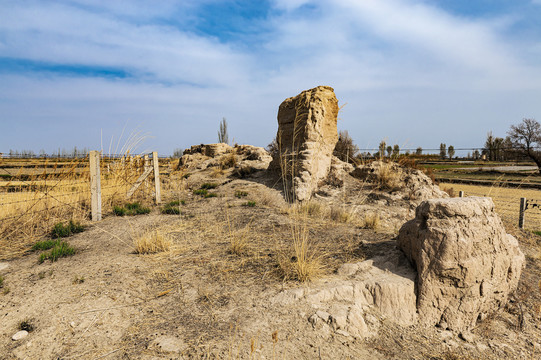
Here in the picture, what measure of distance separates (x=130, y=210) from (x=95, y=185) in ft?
3.23

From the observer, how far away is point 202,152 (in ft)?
56.2

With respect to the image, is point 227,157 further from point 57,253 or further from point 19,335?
point 19,335

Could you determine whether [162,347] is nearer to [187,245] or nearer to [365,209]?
[187,245]

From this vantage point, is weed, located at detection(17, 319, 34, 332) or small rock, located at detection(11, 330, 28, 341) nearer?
small rock, located at detection(11, 330, 28, 341)

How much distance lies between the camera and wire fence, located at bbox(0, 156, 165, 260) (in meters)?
5.15

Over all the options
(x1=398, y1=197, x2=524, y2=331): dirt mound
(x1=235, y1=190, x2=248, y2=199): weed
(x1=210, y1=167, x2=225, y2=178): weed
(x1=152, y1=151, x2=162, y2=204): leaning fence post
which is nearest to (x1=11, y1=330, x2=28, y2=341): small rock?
(x1=398, y1=197, x2=524, y2=331): dirt mound

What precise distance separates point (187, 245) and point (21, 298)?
78.5 inches

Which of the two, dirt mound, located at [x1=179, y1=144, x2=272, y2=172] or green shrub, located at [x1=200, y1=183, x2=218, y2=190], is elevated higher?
dirt mound, located at [x1=179, y1=144, x2=272, y2=172]

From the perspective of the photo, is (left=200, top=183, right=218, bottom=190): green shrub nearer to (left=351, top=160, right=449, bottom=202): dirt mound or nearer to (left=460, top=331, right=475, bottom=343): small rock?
(left=351, top=160, right=449, bottom=202): dirt mound

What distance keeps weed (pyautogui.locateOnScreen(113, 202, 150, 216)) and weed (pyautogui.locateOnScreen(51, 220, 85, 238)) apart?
1191 millimetres

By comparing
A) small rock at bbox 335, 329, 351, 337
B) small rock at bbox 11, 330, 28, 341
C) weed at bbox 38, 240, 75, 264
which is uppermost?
weed at bbox 38, 240, 75, 264

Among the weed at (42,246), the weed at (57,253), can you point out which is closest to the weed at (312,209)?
the weed at (57,253)

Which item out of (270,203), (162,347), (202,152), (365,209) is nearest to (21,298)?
(162,347)

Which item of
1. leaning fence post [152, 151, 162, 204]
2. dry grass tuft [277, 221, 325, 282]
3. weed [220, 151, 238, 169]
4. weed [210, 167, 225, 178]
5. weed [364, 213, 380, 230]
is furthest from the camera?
weed [220, 151, 238, 169]
